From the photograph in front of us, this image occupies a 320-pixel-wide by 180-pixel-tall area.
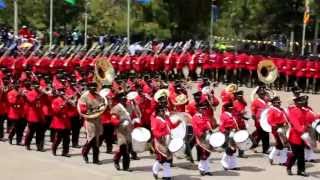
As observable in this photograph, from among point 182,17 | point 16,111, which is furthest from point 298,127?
point 182,17

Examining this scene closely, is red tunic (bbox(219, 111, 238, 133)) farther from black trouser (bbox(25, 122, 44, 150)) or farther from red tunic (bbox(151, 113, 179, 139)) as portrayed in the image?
black trouser (bbox(25, 122, 44, 150))

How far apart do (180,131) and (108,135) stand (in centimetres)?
322

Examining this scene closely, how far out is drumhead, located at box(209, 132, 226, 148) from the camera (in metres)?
17.1

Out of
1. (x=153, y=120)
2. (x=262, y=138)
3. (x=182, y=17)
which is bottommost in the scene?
(x=262, y=138)

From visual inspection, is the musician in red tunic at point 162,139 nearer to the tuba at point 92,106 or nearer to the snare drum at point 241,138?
the snare drum at point 241,138

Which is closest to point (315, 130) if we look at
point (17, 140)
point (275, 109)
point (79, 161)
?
point (275, 109)

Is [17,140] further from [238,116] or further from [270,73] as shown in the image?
[270,73]

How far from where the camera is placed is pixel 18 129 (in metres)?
21.0

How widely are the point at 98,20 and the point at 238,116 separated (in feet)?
118

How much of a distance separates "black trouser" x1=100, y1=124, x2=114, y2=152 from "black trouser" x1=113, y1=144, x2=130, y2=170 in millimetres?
1801

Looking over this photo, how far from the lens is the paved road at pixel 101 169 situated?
56.6ft

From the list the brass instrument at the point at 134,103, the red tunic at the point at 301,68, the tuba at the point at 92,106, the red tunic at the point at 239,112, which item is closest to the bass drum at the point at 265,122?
the red tunic at the point at 239,112

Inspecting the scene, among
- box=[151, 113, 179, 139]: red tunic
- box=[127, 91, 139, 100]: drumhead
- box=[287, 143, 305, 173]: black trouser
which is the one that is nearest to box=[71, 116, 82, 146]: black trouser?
box=[127, 91, 139, 100]: drumhead

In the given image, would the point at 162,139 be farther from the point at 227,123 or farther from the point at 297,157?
the point at 297,157
